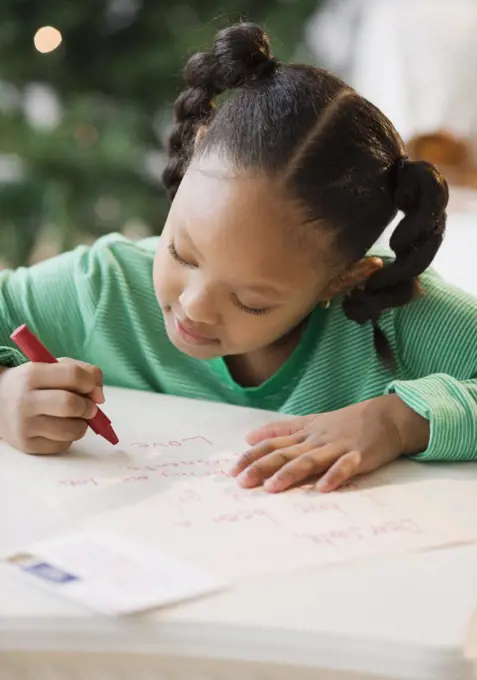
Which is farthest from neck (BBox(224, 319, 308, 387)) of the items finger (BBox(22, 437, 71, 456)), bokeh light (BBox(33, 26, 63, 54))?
bokeh light (BBox(33, 26, 63, 54))

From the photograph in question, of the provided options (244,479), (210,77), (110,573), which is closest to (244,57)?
(210,77)

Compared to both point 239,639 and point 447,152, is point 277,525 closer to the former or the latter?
point 239,639

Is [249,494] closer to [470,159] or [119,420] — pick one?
[119,420]

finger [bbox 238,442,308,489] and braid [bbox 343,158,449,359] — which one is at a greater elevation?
braid [bbox 343,158,449,359]

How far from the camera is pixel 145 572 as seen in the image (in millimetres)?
520

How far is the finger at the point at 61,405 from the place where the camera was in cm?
74

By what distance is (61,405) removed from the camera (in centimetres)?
74

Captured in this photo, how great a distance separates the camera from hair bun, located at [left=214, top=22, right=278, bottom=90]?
35.1 inches

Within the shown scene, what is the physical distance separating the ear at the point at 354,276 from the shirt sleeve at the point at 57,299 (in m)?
0.26

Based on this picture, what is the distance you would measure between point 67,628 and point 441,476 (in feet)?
1.19

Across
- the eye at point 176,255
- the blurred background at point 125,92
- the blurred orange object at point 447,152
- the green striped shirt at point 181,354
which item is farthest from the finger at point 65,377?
the blurred orange object at point 447,152

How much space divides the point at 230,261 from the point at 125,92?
132cm

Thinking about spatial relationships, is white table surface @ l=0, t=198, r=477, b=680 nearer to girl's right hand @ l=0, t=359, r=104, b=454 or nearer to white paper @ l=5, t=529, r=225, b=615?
white paper @ l=5, t=529, r=225, b=615

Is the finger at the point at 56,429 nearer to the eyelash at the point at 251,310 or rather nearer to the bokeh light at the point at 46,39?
the eyelash at the point at 251,310
